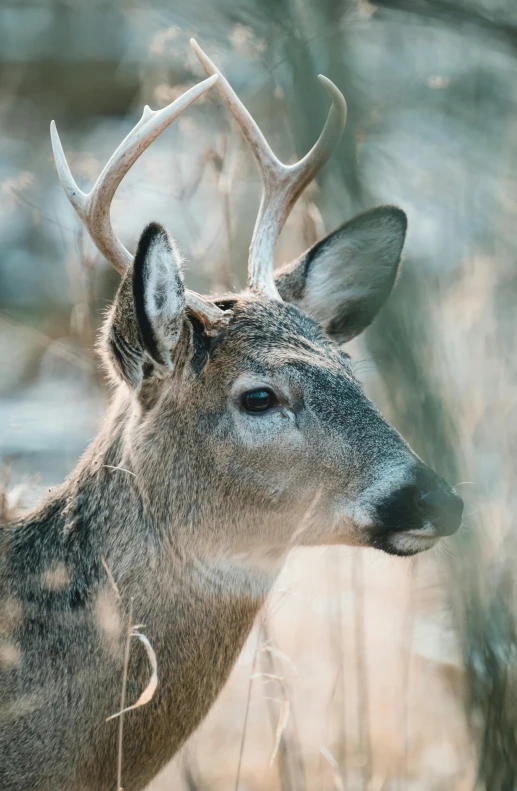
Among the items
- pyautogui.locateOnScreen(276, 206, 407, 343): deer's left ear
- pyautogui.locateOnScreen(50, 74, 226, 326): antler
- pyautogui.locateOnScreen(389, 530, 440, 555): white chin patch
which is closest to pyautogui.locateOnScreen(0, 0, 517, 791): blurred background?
pyautogui.locateOnScreen(276, 206, 407, 343): deer's left ear

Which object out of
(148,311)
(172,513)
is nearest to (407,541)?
(172,513)

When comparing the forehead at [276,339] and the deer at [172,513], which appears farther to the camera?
the forehead at [276,339]

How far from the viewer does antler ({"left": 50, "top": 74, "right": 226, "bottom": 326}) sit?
3.36 metres

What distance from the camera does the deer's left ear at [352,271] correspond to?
415 cm

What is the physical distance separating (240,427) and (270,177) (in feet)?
3.94

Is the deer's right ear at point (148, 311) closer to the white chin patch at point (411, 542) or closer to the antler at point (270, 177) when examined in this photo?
the antler at point (270, 177)

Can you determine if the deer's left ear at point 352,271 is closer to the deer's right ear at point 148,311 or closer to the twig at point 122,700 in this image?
the deer's right ear at point 148,311

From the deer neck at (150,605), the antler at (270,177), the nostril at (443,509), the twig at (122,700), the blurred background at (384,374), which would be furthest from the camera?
the blurred background at (384,374)

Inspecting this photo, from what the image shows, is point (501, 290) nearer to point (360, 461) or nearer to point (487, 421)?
point (487, 421)

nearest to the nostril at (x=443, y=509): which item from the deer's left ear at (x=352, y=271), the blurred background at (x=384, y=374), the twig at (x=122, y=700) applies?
the blurred background at (x=384, y=374)

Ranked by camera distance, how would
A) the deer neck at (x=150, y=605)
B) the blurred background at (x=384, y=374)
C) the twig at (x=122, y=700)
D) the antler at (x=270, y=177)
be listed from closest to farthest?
the twig at (x=122, y=700), the deer neck at (x=150, y=605), the antler at (x=270, y=177), the blurred background at (x=384, y=374)

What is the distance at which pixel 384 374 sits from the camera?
424 cm

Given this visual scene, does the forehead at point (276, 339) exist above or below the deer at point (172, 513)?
above

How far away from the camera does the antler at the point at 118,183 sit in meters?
3.36
